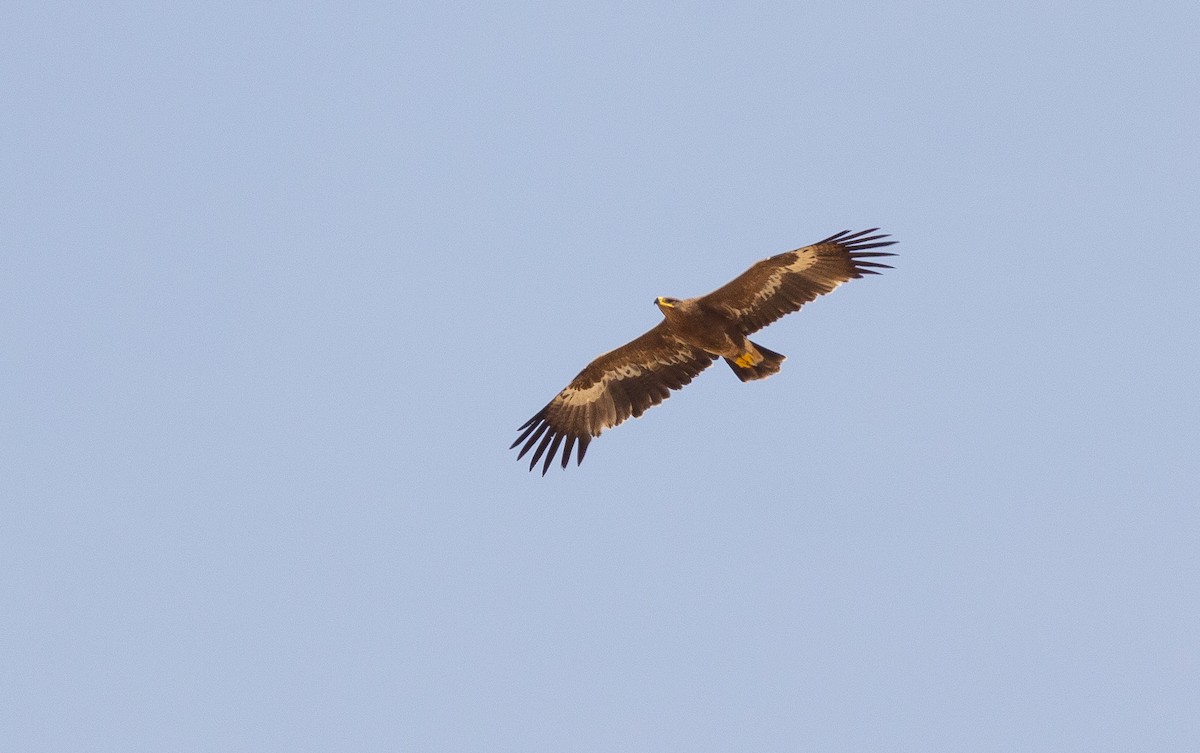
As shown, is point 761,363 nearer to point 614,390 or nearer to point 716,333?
point 716,333

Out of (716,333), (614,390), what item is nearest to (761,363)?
(716,333)

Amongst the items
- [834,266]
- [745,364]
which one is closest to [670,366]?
[745,364]

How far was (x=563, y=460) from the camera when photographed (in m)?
20.0

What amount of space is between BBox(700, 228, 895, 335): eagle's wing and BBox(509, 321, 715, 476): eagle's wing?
82 cm

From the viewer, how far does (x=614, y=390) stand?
19.9 m

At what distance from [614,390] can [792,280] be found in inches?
106

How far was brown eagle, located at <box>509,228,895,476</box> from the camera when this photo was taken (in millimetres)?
18625

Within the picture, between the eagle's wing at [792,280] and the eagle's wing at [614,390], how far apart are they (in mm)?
816

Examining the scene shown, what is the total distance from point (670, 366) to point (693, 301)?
4.32ft

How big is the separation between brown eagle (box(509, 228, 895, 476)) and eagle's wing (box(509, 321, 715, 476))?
12 mm

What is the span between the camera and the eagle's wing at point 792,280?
18.6 meters

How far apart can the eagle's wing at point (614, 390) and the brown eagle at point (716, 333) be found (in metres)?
0.01

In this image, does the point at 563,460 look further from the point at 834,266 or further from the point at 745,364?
the point at 834,266

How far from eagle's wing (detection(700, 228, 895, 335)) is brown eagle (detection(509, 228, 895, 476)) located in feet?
0.04
